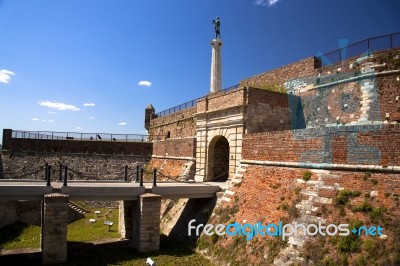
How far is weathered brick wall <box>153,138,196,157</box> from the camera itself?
2023cm

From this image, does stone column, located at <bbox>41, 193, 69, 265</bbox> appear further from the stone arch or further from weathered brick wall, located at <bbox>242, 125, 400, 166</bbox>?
the stone arch

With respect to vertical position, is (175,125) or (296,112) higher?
(175,125)

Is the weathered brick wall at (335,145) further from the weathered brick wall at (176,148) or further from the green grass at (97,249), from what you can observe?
the weathered brick wall at (176,148)

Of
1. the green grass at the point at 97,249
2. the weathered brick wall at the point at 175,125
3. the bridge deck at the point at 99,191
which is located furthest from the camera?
the weathered brick wall at the point at 175,125

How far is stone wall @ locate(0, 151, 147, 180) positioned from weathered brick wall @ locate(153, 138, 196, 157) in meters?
2.28

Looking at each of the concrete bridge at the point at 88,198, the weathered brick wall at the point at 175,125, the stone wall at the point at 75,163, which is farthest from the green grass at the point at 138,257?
the stone wall at the point at 75,163

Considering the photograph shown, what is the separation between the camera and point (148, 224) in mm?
11969

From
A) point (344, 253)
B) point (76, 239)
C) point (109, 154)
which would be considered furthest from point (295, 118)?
point (109, 154)

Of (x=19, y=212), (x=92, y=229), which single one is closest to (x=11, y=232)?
(x=19, y=212)

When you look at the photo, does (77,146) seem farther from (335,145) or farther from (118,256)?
(335,145)

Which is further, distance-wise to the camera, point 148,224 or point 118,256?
point 148,224

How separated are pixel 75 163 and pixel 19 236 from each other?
38.2ft

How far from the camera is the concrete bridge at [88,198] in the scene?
10859 millimetres

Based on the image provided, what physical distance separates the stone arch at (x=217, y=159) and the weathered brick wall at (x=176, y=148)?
2550 millimetres
